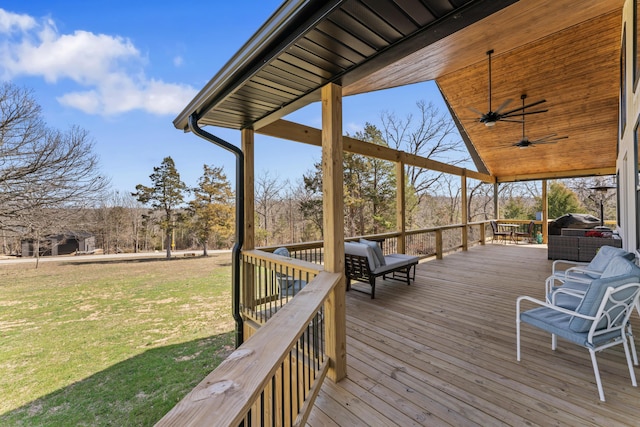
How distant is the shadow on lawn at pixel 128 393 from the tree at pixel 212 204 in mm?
11419

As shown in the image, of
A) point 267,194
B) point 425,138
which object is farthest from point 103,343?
point 425,138

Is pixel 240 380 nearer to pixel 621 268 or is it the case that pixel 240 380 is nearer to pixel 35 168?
pixel 621 268

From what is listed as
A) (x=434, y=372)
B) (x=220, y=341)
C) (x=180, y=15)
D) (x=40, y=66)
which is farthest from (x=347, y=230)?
(x=40, y=66)

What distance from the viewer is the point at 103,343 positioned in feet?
22.1

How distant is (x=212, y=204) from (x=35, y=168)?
8318 millimetres

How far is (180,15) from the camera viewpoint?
6562 millimetres

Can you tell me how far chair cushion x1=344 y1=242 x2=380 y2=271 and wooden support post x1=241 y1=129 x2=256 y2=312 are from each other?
1613 mm

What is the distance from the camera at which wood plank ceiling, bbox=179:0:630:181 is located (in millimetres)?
1470

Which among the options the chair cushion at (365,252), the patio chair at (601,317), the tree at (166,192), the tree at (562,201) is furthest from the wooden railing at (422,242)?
the tree at (166,192)

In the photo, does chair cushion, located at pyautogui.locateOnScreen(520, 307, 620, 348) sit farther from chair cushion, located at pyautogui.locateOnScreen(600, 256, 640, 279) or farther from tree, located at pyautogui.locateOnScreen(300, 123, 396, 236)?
tree, located at pyautogui.locateOnScreen(300, 123, 396, 236)

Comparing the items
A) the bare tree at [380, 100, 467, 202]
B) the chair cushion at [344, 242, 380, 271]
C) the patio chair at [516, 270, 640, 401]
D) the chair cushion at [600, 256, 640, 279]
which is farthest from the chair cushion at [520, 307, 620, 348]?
the bare tree at [380, 100, 467, 202]

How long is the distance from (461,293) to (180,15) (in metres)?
8.94

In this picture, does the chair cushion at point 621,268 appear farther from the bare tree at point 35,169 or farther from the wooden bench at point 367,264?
the bare tree at point 35,169

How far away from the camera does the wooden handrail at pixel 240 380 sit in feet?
2.08
